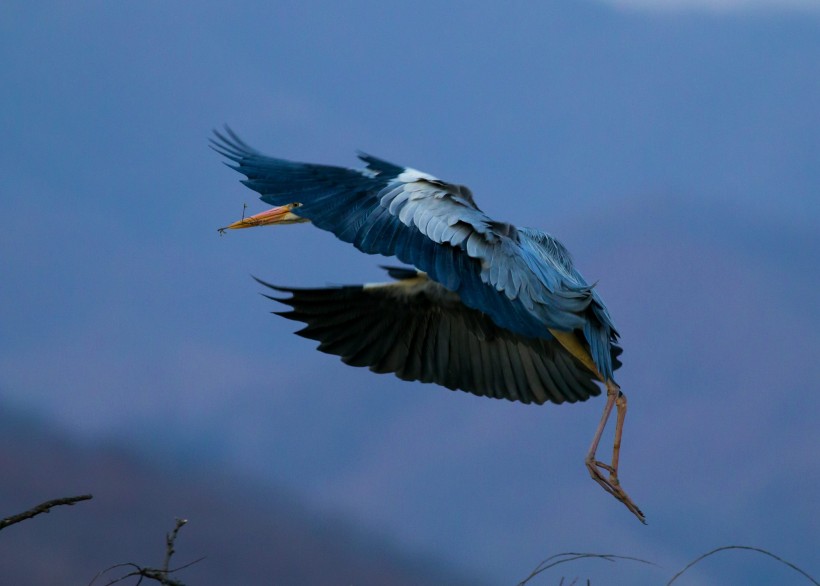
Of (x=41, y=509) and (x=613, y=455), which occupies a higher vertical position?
(x=613, y=455)

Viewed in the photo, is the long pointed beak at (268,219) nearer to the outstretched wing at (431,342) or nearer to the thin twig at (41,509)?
the outstretched wing at (431,342)

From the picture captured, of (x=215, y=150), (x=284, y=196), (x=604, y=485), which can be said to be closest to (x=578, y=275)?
(x=604, y=485)

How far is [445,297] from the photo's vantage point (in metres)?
4.72

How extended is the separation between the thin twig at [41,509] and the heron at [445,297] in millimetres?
1371

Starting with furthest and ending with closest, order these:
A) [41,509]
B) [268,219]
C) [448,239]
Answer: [268,219] < [448,239] < [41,509]

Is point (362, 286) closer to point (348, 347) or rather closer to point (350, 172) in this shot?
point (348, 347)

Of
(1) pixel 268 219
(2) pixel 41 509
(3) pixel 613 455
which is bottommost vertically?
(2) pixel 41 509

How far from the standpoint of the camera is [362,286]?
15.7 ft

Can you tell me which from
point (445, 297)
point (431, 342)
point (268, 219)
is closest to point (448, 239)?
point (445, 297)

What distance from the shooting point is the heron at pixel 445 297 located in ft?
12.8

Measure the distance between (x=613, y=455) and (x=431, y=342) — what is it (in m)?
1.00

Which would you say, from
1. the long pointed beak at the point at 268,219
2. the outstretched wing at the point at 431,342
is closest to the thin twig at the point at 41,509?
the outstretched wing at the point at 431,342

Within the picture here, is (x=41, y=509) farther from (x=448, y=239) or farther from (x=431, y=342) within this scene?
(x=431, y=342)

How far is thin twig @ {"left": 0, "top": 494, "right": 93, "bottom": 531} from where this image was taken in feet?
10.4
